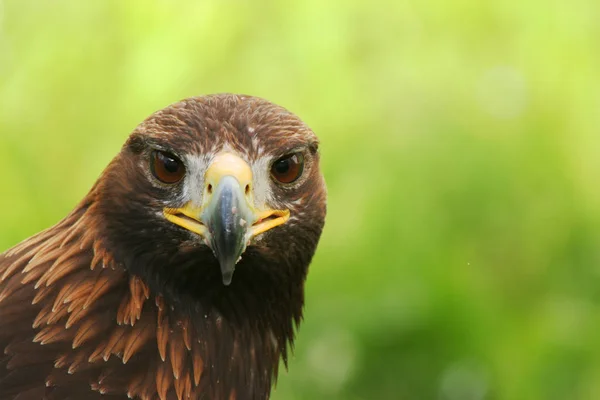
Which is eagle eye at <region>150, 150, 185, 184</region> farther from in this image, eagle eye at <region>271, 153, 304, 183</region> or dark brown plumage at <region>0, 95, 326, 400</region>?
eagle eye at <region>271, 153, 304, 183</region>

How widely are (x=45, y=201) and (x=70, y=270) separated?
260 cm

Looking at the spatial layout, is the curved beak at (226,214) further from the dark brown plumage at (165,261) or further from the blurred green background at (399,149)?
the blurred green background at (399,149)

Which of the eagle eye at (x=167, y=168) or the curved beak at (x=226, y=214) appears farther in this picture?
the eagle eye at (x=167, y=168)

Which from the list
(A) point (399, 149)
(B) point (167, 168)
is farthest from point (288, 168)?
(A) point (399, 149)

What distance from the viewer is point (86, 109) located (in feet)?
18.2

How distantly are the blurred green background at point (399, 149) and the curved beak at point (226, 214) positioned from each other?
255 cm

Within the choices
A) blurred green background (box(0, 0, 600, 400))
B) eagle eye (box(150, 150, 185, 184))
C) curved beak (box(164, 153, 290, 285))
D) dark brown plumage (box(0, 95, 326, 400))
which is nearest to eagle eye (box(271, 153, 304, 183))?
dark brown plumage (box(0, 95, 326, 400))

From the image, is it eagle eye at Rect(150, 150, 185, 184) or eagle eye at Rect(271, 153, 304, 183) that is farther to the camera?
eagle eye at Rect(271, 153, 304, 183)

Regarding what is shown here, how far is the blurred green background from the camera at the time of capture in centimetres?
528

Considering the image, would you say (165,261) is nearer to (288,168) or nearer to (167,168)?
(167,168)

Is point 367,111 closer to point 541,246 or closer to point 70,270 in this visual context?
point 541,246

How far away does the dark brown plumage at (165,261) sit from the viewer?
8.89 feet

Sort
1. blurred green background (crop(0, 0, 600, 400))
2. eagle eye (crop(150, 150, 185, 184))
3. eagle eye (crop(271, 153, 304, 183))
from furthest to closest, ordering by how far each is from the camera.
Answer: blurred green background (crop(0, 0, 600, 400)), eagle eye (crop(271, 153, 304, 183)), eagle eye (crop(150, 150, 185, 184))

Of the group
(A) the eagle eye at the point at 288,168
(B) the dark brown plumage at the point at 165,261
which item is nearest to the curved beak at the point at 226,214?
(B) the dark brown plumage at the point at 165,261
